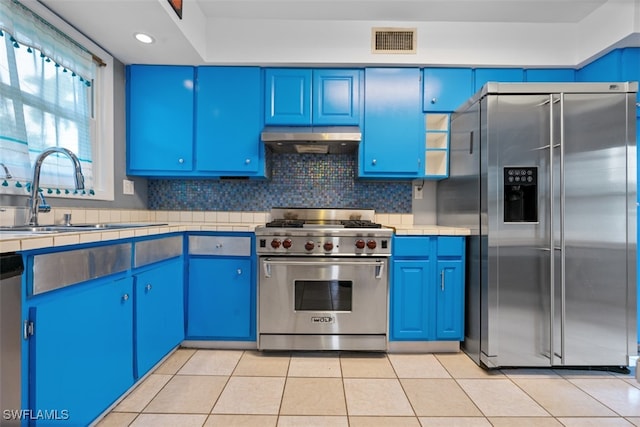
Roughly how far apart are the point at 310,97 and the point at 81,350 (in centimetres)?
219

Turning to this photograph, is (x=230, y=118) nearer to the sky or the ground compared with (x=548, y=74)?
nearer to the ground

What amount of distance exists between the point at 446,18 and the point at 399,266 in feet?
6.45

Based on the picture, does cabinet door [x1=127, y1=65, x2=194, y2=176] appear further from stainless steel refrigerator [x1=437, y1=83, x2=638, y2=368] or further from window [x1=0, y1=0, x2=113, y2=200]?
stainless steel refrigerator [x1=437, y1=83, x2=638, y2=368]

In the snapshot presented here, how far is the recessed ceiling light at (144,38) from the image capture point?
7.25ft

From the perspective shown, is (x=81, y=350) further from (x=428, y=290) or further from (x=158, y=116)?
(x=428, y=290)

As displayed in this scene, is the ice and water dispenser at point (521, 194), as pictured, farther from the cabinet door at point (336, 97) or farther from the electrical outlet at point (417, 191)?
the cabinet door at point (336, 97)

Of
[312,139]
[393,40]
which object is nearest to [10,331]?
[312,139]

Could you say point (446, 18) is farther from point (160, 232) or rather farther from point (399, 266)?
point (160, 232)

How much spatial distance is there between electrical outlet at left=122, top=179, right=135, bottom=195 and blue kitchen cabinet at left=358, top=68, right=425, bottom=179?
1908 mm

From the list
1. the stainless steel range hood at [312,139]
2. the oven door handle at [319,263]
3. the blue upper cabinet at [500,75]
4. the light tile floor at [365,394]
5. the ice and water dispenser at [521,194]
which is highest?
the blue upper cabinet at [500,75]

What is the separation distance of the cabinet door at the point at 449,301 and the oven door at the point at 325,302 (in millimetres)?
407

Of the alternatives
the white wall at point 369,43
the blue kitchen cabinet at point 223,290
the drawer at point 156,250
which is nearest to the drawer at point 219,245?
the blue kitchen cabinet at point 223,290

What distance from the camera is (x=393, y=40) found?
2.59m

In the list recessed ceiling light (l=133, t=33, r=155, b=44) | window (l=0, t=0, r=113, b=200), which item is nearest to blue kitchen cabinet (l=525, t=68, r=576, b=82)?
recessed ceiling light (l=133, t=33, r=155, b=44)
